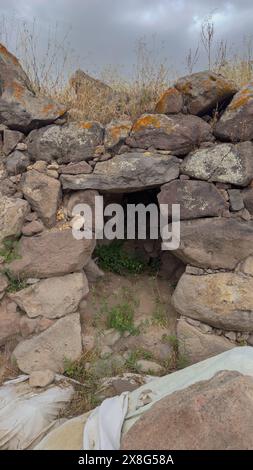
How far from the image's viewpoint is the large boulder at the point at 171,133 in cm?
351

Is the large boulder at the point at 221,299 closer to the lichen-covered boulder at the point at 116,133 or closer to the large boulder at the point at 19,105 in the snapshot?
the lichen-covered boulder at the point at 116,133

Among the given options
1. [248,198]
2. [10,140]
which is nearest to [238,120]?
[248,198]

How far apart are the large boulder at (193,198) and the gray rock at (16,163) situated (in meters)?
1.36

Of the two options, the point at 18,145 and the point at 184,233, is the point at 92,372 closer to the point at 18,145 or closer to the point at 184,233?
the point at 184,233

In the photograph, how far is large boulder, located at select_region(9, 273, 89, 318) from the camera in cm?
335

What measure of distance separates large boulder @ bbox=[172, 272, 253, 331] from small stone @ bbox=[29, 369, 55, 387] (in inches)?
51.7

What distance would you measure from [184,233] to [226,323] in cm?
88

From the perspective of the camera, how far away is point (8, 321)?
336cm

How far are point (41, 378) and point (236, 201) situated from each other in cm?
229

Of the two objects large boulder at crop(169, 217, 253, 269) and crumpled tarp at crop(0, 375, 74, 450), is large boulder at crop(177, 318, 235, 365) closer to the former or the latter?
large boulder at crop(169, 217, 253, 269)

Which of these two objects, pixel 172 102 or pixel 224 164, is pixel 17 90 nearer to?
pixel 172 102

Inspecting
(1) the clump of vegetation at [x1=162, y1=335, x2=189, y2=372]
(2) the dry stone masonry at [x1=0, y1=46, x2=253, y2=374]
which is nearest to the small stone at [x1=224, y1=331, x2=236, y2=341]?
(2) the dry stone masonry at [x1=0, y1=46, x2=253, y2=374]

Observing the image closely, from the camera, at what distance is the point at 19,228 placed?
3.43m
